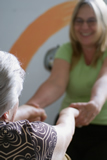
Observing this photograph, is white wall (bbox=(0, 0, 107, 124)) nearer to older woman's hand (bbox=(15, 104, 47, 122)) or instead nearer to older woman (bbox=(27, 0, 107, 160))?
older woman (bbox=(27, 0, 107, 160))

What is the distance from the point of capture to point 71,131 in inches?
35.9

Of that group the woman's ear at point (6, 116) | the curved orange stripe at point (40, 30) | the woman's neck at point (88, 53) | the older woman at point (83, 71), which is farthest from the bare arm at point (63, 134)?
the curved orange stripe at point (40, 30)

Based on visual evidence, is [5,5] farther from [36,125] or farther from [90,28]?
[36,125]

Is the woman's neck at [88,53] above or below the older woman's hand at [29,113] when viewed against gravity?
above

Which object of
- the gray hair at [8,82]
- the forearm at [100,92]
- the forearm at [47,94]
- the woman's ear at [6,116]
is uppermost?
the gray hair at [8,82]

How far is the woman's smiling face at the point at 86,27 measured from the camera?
61.4 inches

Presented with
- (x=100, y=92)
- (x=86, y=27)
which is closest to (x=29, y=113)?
(x=100, y=92)

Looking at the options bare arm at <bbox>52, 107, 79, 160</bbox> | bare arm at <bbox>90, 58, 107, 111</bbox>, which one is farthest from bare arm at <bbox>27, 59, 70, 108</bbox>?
bare arm at <bbox>52, 107, 79, 160</bbox>

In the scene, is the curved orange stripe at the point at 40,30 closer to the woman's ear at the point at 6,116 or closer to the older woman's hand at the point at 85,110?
the older woman's hand at the point at 85,110

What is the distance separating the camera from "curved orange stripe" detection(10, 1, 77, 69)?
89.0 inches

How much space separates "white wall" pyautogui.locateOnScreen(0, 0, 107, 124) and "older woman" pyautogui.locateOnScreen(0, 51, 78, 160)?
1356mm

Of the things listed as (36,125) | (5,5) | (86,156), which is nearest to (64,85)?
(86,156)

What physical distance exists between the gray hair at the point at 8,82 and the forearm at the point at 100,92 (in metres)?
0.59

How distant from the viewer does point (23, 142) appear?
2.30 feet
